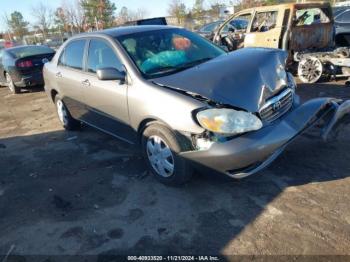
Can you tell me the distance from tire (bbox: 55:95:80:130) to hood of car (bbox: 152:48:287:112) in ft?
9.59

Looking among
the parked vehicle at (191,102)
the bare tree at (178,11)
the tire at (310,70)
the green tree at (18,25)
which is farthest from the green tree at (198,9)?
the parked vehicle at (191,102)

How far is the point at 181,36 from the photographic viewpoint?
196 inches

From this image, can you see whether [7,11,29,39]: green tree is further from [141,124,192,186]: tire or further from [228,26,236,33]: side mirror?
[141,124,192,186]: tire

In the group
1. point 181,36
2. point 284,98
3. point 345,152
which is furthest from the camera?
point 181,36

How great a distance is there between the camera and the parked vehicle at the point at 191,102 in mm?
3422

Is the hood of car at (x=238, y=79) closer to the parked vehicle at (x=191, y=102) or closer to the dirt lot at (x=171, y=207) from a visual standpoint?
the parked vehicle at (x=191, y=102)

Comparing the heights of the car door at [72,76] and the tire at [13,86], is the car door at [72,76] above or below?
above

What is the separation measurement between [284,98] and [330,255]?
6.20 feet

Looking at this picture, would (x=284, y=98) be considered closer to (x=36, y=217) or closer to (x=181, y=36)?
(x=181, y=36)

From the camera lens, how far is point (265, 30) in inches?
362

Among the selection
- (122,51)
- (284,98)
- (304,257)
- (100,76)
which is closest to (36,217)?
(100,76)

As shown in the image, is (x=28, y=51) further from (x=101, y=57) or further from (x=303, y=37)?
(x=303, y=37)

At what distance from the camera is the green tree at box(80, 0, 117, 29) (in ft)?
140

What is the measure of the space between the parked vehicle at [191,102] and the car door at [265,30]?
4054mm
